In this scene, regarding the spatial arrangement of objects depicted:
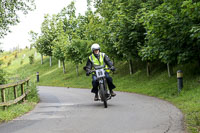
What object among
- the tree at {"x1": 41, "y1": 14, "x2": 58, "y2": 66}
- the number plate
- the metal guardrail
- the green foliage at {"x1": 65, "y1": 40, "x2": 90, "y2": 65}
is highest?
the tree at {"x1": 41, "y1": 14, "x2": 58, "y2": 66}

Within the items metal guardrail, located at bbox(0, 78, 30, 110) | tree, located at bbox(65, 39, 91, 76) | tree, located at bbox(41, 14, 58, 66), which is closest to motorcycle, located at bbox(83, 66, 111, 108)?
metal guardrail, located at bbox(0, 78, 30, 110)

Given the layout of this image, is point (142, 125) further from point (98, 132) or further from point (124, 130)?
point (98, 132)

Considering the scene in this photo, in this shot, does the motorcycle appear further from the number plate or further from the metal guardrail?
the metal guardrail

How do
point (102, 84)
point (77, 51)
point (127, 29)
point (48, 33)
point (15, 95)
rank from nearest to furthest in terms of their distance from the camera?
point (102, 84) < point (15, 95) < point (127, 29) < point (77, 51) < point (48, 33)

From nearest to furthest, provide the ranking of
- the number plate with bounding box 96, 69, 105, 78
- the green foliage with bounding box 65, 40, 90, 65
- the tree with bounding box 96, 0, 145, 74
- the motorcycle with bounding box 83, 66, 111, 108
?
the motorcycle with bounding box 83, 66, 111, 108 < the number plate with bounding box 96, 69, 105, 78 < the tree with bounding box 96, 0, 145, 74 < the green foliage with bounding box 65, 40, 90, 65

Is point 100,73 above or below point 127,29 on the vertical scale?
below

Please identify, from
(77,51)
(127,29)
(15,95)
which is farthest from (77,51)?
(15,95)

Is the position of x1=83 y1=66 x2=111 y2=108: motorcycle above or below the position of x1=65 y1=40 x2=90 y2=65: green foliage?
below

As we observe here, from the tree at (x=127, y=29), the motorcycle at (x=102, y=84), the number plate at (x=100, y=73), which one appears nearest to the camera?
the motorcycle at (x=102, y=84)

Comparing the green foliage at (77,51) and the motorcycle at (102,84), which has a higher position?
the green foliage at (77,51)

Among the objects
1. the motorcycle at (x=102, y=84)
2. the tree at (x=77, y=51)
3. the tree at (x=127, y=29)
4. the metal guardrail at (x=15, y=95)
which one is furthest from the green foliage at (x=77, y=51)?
the motorcycle at (x=102, y=84)

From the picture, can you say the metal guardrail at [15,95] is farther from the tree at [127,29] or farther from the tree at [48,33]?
the tree at [48,33]

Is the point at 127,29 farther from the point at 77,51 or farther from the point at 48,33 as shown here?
the point at 48,33

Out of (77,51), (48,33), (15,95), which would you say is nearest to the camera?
(15,95)
